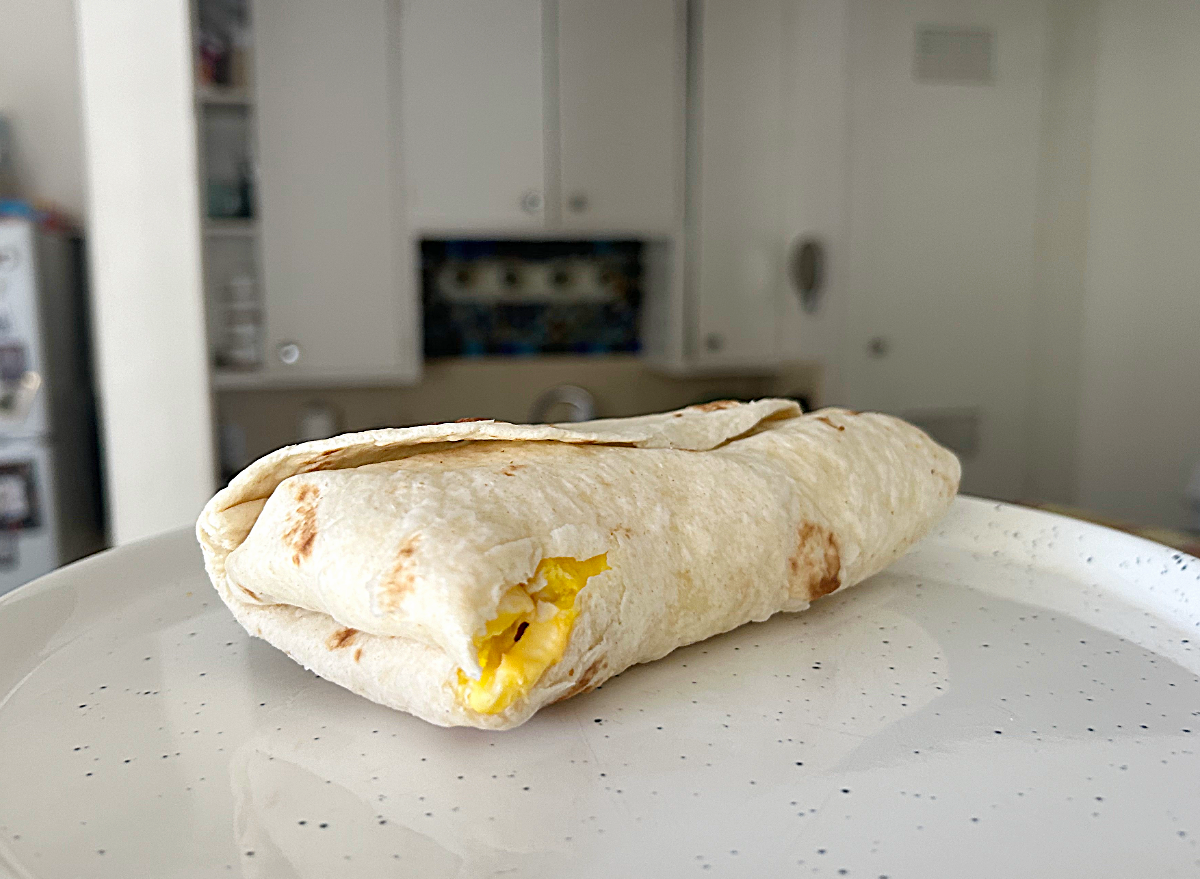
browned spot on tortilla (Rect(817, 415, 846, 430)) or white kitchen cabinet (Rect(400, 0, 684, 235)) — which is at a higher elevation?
white kitchen cabinet (Rect(400, 0, 684, 235))

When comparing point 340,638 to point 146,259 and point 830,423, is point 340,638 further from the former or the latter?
point 146,259

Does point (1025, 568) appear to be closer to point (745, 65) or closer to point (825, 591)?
point (825, 591)

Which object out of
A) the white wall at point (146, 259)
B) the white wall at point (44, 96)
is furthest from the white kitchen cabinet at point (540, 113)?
the white wall at point (44, 96)

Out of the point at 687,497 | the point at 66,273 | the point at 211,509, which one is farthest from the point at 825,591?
the point at 66,273

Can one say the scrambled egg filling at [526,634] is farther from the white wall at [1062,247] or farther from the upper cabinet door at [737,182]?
the white wall at [1062,247]

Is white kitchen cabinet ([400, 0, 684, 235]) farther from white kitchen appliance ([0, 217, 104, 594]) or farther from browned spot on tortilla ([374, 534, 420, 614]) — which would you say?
browned spot on tortilla ([374, 534, 420, 614])

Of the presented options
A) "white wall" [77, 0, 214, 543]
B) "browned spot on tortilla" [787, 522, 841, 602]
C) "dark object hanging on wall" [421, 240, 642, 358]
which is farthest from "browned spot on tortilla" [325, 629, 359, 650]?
"dark object hanging on wall" [421, 240, 642, 358]
